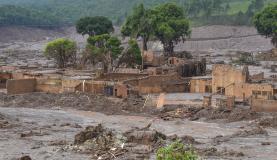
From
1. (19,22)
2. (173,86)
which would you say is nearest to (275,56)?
(173,86)

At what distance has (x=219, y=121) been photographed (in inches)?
1890

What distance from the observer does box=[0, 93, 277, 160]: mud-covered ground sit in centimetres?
3741

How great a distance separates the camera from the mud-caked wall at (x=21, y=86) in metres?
62.2

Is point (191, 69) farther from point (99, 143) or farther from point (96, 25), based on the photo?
point (96, 25)

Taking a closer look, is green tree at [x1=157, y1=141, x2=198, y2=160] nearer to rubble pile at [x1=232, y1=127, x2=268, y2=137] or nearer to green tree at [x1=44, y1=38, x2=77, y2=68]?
rubble pile at [x1=232, y1=127, x2=268, y2=137]

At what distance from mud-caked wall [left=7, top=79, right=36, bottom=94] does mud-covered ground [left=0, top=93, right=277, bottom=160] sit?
1636 mm

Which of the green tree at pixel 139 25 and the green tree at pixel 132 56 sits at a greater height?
the green tree at pixel 139 25

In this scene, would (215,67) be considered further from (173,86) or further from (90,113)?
(90,113)

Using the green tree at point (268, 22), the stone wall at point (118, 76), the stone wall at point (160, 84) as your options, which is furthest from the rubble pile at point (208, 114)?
the green tree at point (268, 22)

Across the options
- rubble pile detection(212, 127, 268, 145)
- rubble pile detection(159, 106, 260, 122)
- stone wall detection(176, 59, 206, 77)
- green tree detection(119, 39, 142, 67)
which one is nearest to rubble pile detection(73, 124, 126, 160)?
rubble pile detection(212, 127, 268, 145)

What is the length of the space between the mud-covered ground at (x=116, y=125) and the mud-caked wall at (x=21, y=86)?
5.37 ft

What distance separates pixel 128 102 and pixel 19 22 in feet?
415

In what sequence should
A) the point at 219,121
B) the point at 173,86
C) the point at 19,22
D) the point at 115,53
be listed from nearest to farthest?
the point at 219,121
the point at 173,86
the point at 115,53
the point at 19,22

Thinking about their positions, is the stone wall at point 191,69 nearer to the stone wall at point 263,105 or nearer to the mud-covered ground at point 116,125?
the mud-covered ground at point 116,125
